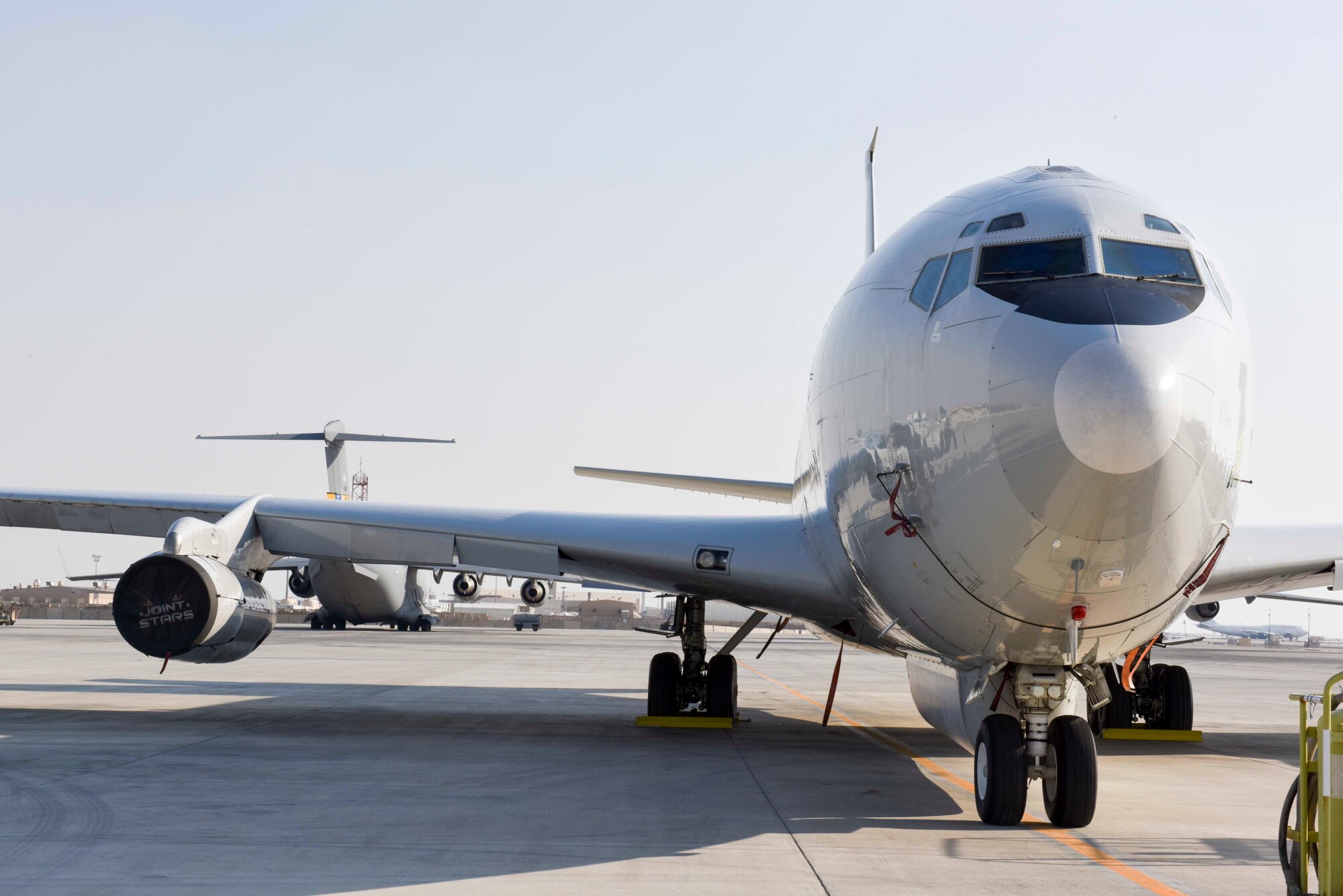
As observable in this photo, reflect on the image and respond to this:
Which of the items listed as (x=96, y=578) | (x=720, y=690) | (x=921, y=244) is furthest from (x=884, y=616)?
(x=96, y=578)

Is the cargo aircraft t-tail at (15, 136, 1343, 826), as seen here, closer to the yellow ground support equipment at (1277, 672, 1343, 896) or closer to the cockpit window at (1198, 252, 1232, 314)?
the cockpit window at (1198, 252, 1232, 314)

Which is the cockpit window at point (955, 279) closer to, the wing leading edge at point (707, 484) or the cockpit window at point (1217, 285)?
the cockpit window at point (1217, 285)

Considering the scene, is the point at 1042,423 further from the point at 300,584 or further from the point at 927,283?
the point at 300,584

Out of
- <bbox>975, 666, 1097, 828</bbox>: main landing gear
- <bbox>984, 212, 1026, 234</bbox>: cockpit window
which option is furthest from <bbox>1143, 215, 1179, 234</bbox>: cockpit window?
<bbox>975, 666, 1097, 828</bbox>: main landing gear

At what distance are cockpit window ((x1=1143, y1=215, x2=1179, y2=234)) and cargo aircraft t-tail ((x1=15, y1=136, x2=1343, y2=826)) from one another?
0.06 ft

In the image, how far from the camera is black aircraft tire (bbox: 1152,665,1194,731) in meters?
15.5

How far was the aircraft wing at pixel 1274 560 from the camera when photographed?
1180cm

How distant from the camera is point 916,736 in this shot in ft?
48.2

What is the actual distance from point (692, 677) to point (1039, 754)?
296 inches

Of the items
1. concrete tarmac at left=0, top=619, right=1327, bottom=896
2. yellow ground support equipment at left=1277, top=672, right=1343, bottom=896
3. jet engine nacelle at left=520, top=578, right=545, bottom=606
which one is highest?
yellow ground support equipment at left=1277, top=672, right=1343, bottom=896

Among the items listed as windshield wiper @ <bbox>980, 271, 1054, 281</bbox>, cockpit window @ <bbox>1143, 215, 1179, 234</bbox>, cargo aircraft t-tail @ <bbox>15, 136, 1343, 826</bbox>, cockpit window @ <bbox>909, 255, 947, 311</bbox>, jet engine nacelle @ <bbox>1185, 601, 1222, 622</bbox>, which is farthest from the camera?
jet engine nacelle @ <bbox>1185, 601, 1222, 622</bbox>

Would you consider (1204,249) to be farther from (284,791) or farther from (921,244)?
(284,791)

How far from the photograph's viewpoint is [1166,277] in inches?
289

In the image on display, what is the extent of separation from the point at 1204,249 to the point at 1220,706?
1673cm
